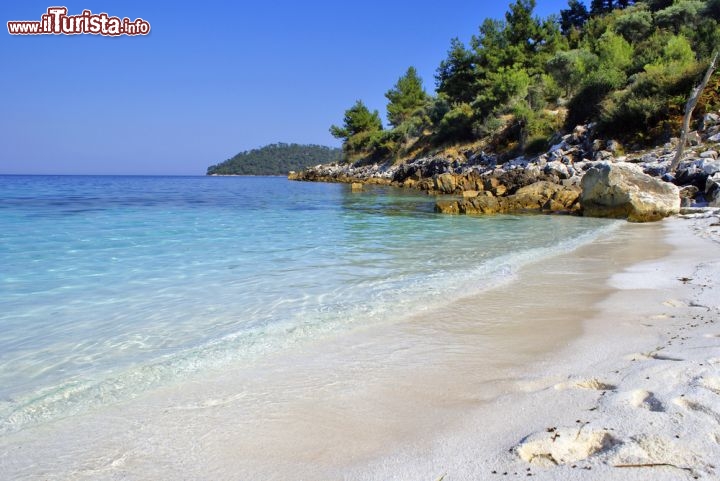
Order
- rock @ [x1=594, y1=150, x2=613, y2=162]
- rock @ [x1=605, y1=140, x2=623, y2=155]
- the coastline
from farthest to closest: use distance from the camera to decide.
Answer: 1. rock @ [x1=605, y1=140, x2=623, y2=155]
2. rock @ [x1=594, y1=150, x2=613, y2=162]
3. the coastline

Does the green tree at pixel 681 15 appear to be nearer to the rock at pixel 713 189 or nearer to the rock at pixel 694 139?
the rock at pixel 694 139

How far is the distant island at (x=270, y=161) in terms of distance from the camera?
551 feet

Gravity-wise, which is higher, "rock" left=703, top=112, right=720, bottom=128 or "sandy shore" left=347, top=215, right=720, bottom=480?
"rock" left=703, top=112, right=720, bottom=128

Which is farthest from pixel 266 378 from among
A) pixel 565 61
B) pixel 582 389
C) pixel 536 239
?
pixel 565 61

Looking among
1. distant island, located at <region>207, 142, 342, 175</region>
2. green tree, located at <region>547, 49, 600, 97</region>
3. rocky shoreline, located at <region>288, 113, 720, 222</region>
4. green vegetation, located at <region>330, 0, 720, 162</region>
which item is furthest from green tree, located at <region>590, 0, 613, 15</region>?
distant island, located at <region>207, 142, 342, 175</region>

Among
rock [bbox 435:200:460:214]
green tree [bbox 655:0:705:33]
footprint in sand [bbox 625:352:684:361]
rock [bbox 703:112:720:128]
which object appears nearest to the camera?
footprint in sand [bbox 625:352:684:361]

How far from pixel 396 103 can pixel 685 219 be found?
5426 centimetres

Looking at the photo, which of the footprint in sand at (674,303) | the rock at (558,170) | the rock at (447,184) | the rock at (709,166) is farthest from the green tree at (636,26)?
the footprint in sand at (674,303)

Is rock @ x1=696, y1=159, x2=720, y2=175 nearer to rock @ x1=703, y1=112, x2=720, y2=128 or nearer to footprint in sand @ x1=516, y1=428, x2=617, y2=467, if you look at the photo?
rock @ x1=703, y1=112, x2=720, y2=128

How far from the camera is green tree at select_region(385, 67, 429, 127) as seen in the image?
6238 centimetres

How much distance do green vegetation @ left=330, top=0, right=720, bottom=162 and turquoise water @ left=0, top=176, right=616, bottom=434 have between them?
48.8ft

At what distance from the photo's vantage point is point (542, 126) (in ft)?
102

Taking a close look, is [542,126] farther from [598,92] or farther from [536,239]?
[536,239]

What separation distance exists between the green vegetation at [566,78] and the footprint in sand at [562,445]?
22.9 m
